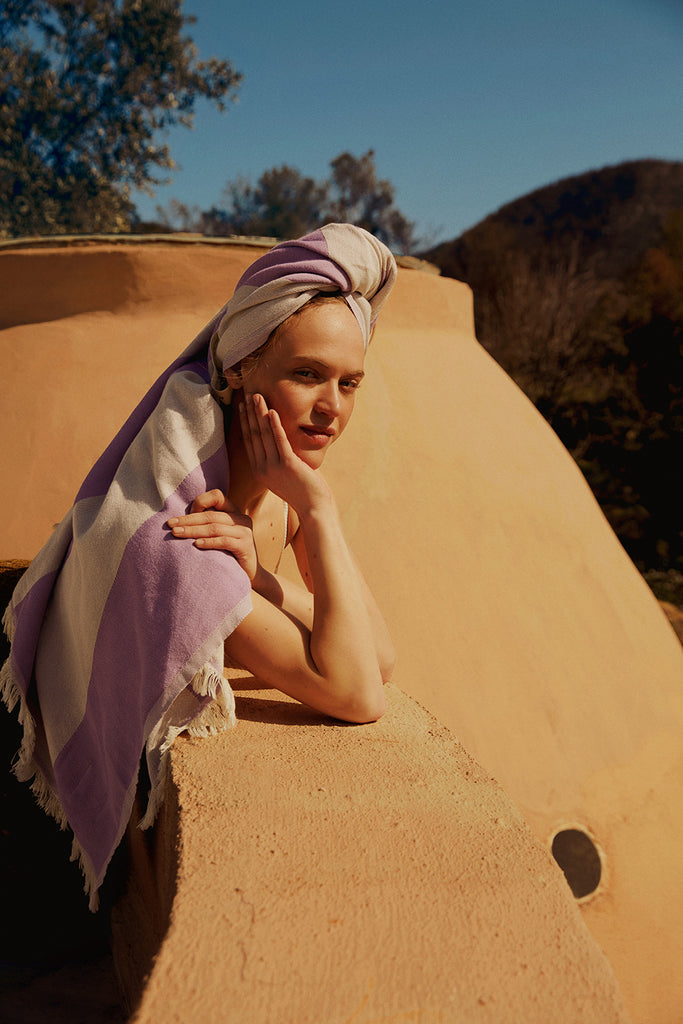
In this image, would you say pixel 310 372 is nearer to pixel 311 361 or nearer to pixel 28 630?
pixel 311 361

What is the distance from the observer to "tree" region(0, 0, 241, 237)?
14.2 m

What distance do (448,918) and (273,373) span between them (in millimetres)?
1157

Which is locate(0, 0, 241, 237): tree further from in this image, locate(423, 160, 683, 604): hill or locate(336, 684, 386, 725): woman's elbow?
locate(336, 684, 386, 725): woman's elbow

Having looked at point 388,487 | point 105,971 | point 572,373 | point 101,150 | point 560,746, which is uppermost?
point 101,150

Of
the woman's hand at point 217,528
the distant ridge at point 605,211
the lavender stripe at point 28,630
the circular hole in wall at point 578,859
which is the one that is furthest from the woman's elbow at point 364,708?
the distant ridge at point 605,211

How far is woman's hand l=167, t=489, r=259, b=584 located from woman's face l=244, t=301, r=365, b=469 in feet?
0.76

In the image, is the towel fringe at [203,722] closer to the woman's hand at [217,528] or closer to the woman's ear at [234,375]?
the woman's hand at [217,528]

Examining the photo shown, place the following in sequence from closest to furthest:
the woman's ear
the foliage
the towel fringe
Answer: the towel fringe, the woman's ear, the foliage

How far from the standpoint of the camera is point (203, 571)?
4.98ft

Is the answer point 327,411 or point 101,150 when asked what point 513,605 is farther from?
point 101,150

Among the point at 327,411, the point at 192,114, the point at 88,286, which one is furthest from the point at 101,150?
the point at 327,411

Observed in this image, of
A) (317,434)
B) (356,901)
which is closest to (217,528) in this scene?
(317,434)

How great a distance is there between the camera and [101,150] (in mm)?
15297

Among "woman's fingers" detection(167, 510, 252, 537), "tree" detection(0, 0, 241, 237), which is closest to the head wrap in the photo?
"woman's fingers" detection(167, 510, 252, 537)
